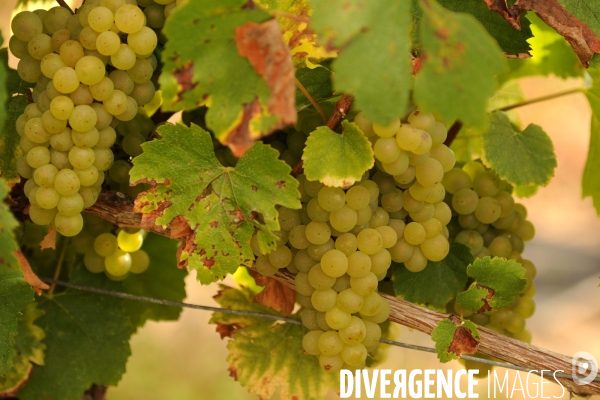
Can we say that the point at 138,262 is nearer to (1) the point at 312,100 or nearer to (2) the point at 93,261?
(2) the point at 93,261

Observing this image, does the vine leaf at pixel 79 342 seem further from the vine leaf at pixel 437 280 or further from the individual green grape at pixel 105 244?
the vine leaf at pixel 437 280

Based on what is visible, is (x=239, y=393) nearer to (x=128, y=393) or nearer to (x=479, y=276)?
(x=128, y=393)

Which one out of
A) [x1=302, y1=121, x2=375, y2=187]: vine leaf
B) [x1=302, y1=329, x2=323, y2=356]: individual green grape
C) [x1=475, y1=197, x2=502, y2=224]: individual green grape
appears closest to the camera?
[x1=302, y1=121, x2=375, y2=187]: vine leaf

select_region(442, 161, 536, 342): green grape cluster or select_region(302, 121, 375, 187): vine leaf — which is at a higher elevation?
select_region(302, 121, 375, 187): vine leaf

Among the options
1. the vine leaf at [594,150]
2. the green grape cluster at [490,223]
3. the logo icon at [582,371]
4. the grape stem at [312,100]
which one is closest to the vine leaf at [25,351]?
the grape stem at [312,100]

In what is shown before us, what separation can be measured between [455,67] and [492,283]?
13.0 inches

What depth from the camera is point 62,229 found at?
0.63m

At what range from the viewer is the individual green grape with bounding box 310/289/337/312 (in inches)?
26.1

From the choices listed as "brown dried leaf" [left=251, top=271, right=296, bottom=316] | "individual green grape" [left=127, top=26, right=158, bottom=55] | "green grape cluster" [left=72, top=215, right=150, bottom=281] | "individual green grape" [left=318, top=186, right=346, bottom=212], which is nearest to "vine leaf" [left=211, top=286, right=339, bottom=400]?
"brown dried leaf" [left=251, top=271, right=296, bottom=316]

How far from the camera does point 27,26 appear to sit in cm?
63

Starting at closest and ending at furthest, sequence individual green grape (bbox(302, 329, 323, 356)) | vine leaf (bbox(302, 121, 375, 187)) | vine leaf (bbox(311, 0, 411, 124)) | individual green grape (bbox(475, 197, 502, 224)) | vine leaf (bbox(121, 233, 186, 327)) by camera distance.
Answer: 1. vine leaf (bbox(311, 0, 411, 124))
2. vine leaf (bbox(302, 121, 375, 187))
3. individual green grape (bbox(302, 329, 323, 356))
4. individual green grape (bbox(475, 197, 502, 224))
5. vine leaf (bbox(121, 233, 186, 327))

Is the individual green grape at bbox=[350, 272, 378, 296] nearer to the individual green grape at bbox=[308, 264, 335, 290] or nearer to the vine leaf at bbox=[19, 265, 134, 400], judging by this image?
the individual green grape at bbox=[308, 264, 335, 290]

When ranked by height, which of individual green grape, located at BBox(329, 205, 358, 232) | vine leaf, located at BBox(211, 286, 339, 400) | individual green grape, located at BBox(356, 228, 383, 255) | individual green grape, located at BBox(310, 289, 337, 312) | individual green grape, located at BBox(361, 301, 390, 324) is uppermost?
individual green grape, located at BBox(329, 205, 358, 232)

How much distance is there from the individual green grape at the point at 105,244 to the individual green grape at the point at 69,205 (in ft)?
A: 0.65
